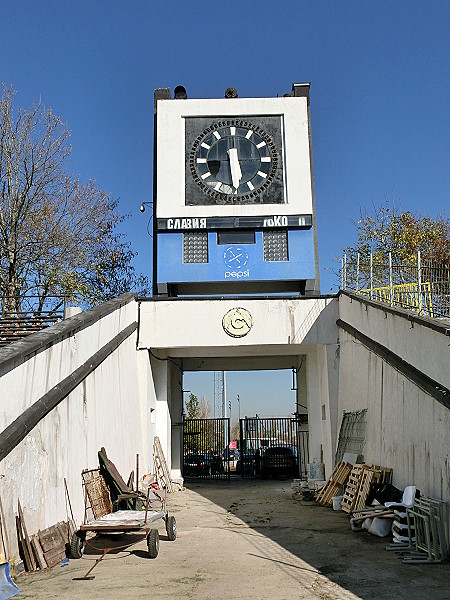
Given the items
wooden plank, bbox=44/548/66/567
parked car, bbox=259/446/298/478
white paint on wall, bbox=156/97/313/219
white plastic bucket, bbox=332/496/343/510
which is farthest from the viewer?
parked car, bbox=259/446/298/478

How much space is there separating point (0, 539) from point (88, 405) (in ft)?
14.5

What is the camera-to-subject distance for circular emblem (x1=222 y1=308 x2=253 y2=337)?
17.4 metres

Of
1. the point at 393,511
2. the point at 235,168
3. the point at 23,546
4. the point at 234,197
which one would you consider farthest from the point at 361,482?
the point at 235,168

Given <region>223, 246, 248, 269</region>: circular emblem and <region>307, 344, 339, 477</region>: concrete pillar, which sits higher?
<region>223, 246, 248, 269</region>: circular emblem

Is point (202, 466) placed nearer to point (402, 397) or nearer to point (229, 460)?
point (229, 460)

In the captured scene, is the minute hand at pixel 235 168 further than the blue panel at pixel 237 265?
Yes

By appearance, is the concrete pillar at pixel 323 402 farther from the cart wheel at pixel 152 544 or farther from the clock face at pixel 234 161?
Answer: the cart wheel at pixel 152 544

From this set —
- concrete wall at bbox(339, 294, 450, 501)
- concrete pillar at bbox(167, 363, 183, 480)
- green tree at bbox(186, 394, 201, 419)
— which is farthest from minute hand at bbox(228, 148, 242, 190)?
green tree at bbox(186, 394, 201, 419)

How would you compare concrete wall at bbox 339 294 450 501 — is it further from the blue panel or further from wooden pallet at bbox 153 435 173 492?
wooden pallet at bbox 153 435 173 492

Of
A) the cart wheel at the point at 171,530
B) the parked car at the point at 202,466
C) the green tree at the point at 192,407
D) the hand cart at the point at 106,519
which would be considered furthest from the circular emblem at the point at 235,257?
the green tree at the point at 192,407

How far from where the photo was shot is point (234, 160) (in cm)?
2002

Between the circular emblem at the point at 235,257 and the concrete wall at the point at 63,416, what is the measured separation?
4.36 m

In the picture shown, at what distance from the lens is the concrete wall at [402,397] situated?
9445 millimetres

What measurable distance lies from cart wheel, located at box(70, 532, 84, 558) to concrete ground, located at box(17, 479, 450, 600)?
0.47ft
